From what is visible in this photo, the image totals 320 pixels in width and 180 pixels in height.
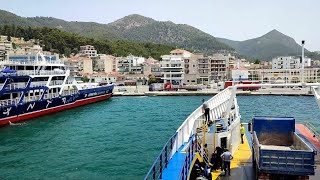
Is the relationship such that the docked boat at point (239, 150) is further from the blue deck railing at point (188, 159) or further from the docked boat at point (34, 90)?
the docked boat at point (34, 90)

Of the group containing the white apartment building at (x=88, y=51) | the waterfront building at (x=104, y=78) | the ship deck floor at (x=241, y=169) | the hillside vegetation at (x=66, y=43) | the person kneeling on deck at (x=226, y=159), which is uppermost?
the hillside vegetation at (x=66, y=43)

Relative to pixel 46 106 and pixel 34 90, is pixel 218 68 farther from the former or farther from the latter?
pixel 34 90

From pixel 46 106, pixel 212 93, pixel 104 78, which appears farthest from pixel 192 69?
pixel 46 106

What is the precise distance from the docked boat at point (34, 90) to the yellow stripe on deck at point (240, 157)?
24987 millimetres

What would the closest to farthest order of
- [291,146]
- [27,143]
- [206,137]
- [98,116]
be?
1. [291,146]
2. [206,137]
3. [27,143]
4. [98,116]

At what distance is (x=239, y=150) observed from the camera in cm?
1227

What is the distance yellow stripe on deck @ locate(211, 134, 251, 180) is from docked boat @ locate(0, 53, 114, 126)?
82.0 feet

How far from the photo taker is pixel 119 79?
89.5m

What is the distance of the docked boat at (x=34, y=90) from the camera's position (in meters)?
31.6

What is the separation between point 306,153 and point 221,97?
27.0ft

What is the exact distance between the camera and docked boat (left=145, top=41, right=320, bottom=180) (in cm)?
727

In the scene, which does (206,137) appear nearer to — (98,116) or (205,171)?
(205,171)

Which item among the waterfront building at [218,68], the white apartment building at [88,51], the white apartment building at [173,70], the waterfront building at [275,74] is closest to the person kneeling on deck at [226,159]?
the white apartment building at [173,70]

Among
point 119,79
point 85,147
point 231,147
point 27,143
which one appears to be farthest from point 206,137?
point 119,79
